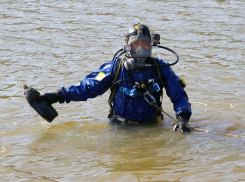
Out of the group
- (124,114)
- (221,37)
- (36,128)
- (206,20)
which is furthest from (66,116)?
(206,20)

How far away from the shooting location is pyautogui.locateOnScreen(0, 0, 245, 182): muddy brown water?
15.2ft

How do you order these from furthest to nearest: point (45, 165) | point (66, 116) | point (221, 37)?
1. point (221, 37)
2. point (66, 116)
3. point (45, 165)

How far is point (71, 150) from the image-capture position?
5152mm

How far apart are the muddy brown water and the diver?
0.31 meters

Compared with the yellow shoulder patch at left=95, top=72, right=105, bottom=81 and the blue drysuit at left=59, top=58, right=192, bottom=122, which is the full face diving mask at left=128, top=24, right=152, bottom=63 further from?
the yellow shoulder patch at left=95, top=72, right=105, bottom=81

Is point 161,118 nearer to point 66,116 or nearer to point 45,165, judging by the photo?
point 66,116

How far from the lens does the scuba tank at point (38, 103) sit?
5410mm

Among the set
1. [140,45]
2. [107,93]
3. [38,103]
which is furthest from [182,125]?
[107,93]

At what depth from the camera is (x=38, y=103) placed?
548 centimetres

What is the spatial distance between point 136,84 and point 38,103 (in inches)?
46.2

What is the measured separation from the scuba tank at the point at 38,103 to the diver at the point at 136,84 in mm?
13

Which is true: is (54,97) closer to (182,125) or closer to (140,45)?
(140,45)

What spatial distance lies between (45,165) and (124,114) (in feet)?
4.56

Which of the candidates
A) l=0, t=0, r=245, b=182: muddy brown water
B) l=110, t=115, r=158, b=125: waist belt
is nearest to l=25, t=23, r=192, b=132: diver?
l=110, t=115, r=158, b=125: waist belt
